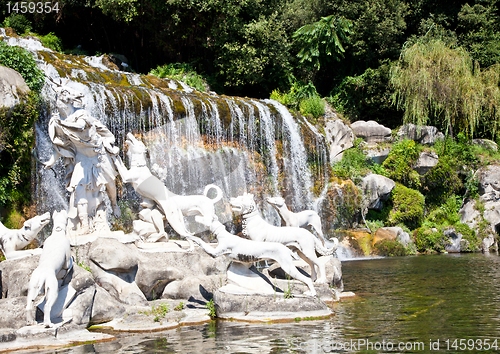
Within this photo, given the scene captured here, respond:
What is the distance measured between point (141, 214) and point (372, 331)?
15.6ft

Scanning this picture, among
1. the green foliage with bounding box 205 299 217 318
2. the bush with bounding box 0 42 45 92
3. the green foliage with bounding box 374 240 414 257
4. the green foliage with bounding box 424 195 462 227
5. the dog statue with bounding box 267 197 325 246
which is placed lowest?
the green foliage with bounding box 374 240 414 257

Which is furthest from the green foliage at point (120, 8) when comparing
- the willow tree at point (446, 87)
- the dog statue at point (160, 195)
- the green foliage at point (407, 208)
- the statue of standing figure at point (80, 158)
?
the dog statue at point (160, 195)

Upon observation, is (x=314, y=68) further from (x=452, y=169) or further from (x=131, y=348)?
(x=131, y=348)

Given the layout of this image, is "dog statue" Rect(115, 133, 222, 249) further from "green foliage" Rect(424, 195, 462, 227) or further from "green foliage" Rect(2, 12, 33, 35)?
"green foliage" Rect(2, 12, 33, 35)

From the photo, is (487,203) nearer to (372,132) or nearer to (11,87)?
(372,132)

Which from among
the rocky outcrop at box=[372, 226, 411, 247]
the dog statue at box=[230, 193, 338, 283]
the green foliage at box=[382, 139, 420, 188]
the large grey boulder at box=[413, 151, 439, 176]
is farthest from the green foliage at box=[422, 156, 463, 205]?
the dog statue at box=[230, 193, 338, 283]

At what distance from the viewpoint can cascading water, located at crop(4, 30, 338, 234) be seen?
14727mm

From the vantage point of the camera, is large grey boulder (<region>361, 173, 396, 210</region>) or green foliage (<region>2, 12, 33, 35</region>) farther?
green foliage (<region>2, 12, 33, 35</region>)

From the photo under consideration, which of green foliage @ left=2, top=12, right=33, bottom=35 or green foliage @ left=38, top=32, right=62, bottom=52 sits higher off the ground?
green foliage @ left=2, top=12, right=33, bottom=35

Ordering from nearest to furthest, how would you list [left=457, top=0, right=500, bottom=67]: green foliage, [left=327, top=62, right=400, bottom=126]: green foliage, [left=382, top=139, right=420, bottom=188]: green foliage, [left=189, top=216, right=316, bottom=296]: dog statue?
1. [left=189, top=216, right=316, bottom=296]: dog statue
2. [left=382, top=139, right=420, bottom=188]: green foliage
3. [left=457, top=0, right=500, bottom=67]: green foliage
4. [left=327, top=62, right=400, bottom=126]: green foliage

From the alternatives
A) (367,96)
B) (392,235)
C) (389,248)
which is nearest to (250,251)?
(389,248)

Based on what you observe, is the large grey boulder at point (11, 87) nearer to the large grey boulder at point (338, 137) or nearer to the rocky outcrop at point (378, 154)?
the large grey boulder at point (338, 137)

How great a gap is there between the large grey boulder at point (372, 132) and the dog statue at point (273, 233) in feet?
54.1

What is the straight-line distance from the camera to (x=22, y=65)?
1366cm
